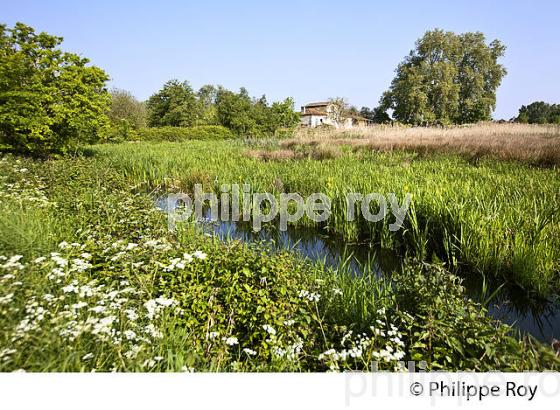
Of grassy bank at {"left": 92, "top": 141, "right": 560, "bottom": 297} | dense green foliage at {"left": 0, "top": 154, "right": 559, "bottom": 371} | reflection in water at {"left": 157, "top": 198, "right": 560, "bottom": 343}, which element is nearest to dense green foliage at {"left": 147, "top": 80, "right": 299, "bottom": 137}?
grassy bank at {"left": 92, "top": 141, "right": 560, "bottom": 297}

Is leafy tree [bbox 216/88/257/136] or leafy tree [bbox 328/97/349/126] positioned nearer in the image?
leafy tree [bbox 216/88/257/136]

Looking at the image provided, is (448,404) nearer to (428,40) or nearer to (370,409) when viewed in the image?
(370,409)

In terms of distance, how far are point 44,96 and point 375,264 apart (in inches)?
471

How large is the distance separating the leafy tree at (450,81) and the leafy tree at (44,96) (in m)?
44.0

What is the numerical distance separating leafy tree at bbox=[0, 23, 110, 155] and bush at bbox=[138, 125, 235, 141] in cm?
1802

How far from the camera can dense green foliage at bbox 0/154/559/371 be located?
182 centimetres

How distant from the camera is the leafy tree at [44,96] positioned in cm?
1022

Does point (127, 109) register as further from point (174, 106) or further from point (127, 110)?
point (174, 106)

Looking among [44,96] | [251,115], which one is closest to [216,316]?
[44,96]

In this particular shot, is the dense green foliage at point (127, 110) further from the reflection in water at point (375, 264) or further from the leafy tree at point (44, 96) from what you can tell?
the reflection in water at point (375, 264)

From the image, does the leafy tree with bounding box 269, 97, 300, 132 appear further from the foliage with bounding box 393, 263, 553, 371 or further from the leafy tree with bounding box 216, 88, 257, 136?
the foliage with bounding box 393, 263, 553, 371

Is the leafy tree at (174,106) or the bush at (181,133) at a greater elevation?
the leafy tree at (174,106)

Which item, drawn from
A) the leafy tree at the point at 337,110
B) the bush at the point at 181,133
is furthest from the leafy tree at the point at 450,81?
the bush at the point at 181,133

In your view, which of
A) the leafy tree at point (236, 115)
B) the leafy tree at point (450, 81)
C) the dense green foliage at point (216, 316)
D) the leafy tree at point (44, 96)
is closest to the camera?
the dense green foliage at point (216, 316)
